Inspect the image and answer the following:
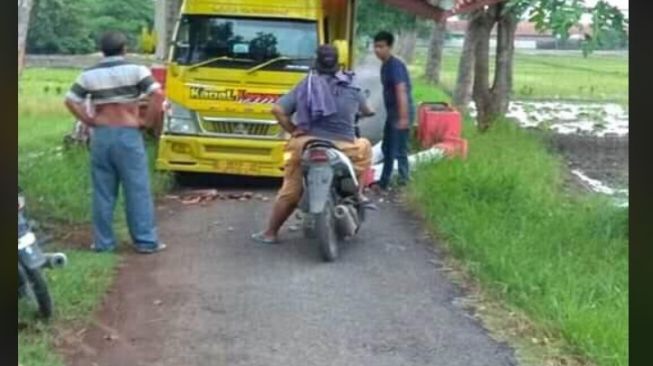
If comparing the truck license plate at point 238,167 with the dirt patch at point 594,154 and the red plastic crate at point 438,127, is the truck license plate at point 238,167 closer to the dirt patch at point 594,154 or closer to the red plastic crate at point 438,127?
the red plastic crate at point 438,127

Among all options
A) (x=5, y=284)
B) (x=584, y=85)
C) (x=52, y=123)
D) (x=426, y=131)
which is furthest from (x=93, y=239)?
(x=584, y=85)

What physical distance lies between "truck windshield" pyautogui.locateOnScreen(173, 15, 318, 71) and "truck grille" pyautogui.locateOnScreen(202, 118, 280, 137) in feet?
1.85

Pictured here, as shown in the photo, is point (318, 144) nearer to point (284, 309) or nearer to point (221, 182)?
point (284, 309)

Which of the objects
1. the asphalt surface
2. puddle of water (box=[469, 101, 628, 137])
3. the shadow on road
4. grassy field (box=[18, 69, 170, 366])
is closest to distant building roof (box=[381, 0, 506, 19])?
the asphalt surface

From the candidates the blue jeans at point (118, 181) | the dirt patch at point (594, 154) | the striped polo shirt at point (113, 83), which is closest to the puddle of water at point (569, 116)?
the dirt patch at point (594, 154)

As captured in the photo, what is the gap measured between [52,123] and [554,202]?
42.6 feet

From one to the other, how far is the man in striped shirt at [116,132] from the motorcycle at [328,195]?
1098 mm

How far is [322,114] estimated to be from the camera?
873 centimetres

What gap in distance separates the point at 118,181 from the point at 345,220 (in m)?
1.62

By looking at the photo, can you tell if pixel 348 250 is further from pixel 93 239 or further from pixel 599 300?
pixel 599 300

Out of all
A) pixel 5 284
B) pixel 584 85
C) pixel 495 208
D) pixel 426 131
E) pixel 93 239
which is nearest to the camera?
pixel 5 284

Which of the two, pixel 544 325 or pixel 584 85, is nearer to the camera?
pixel 544 325

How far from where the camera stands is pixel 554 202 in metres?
11.8

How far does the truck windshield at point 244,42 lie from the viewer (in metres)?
12.7
